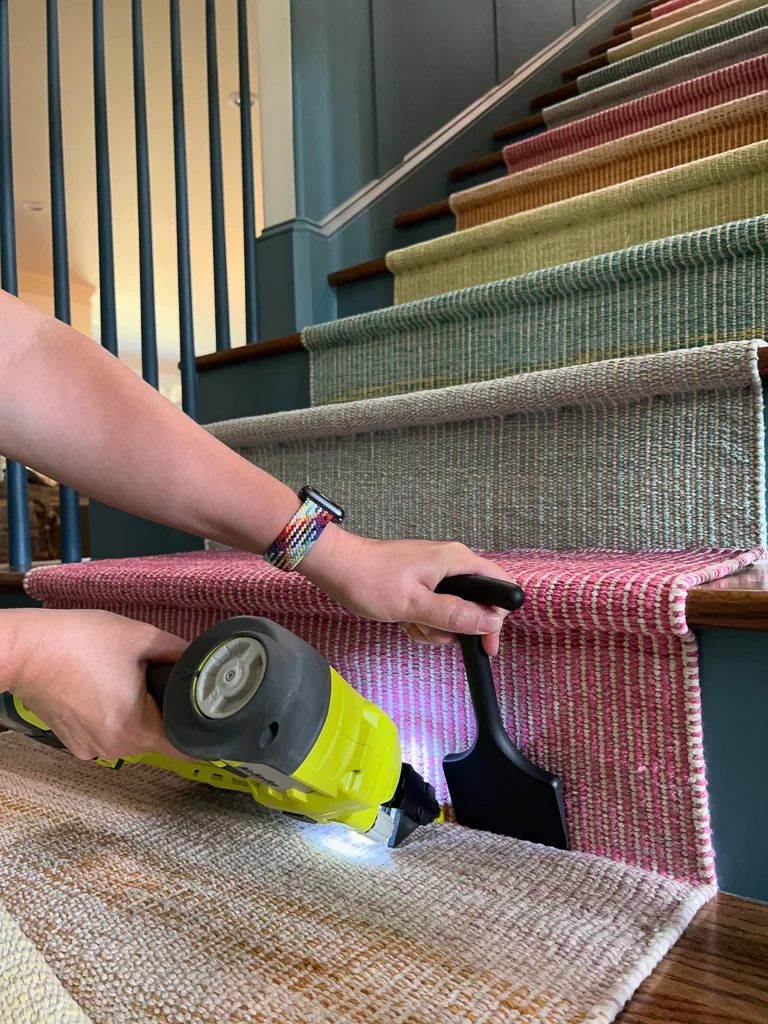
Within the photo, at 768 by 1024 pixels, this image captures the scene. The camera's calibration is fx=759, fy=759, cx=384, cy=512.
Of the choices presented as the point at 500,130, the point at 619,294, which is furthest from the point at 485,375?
the point at 500,130

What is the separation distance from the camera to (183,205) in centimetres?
159

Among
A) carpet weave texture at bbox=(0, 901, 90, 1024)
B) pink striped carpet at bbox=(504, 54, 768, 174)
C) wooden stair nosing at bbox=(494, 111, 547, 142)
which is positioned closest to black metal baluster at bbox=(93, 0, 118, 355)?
pink striped carpet at bbox=(504, 54, 768, 174)

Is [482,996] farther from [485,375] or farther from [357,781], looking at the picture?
[485,375]

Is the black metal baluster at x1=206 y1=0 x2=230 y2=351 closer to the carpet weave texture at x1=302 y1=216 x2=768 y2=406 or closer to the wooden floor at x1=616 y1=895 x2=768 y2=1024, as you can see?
the carpet weave texture at x1=302 y1=216 x2=768 y2=406

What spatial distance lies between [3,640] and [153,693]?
4.6 inches

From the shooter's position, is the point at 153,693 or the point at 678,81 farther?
the point at 678,81

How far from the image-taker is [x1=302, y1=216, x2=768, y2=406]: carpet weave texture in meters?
0.85

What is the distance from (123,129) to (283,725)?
403cm

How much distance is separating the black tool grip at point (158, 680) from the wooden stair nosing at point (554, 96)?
2119mm

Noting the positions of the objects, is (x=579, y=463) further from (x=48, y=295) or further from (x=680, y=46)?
(x=48, y=295)

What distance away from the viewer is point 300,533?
662mm

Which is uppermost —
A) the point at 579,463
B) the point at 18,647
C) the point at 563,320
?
the point at 563,320

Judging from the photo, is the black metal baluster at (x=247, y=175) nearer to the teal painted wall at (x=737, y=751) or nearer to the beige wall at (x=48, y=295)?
the teal painted wall at (x=737, y=751)

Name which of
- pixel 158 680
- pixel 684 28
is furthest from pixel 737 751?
pixel 684 28
